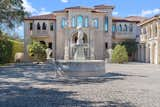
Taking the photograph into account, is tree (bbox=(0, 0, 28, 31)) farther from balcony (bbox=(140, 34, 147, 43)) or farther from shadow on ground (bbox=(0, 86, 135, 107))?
shadow on ground (bbox=(0, 86, 135, 107))

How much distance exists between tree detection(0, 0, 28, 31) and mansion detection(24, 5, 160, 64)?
11.3 m

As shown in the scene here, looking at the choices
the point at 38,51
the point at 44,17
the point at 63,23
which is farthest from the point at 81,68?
the point at 44,17

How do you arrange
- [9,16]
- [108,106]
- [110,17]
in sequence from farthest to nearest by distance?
[110,17], [9,16], [108,106]

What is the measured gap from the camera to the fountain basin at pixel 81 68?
19297 mm

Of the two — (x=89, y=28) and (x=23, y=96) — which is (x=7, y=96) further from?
(x=89, y=28)

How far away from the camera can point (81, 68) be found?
63.5ft

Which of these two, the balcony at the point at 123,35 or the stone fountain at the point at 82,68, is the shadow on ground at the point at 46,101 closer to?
the stone fountain at the point at 82,68

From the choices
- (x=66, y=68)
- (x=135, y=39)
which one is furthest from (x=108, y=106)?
(x=135, y=39)

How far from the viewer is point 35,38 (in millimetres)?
48844

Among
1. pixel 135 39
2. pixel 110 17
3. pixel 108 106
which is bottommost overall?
pixel 108 106

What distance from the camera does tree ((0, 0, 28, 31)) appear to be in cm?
3291

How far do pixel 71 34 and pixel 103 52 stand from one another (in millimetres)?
6102

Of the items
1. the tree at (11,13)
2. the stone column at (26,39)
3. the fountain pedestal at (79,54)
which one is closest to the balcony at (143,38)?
the stone column at (26,39)

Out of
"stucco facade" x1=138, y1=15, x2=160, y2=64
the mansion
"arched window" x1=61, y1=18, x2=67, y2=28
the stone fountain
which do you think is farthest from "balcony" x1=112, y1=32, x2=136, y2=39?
the stone fountain
